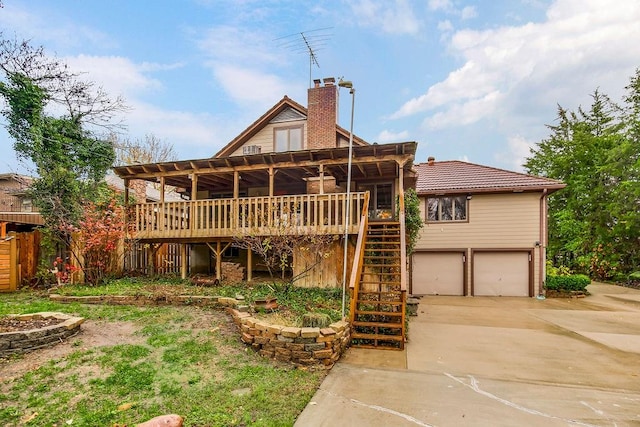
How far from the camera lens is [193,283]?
32.5ft

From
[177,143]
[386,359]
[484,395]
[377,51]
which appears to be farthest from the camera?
[177,143]

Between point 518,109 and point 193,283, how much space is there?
23.0m

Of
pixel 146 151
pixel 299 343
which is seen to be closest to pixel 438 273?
pixel 299 343

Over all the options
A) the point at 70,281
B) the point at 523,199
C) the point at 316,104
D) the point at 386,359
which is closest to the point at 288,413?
the point at 386,359

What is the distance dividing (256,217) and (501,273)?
1102cm

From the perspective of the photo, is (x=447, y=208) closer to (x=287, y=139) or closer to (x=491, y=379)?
(x=287, y=139)

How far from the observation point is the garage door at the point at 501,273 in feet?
44.9

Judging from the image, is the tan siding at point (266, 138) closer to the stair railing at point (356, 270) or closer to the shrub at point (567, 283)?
the stair railing at point (356, 270)

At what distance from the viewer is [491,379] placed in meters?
4.60

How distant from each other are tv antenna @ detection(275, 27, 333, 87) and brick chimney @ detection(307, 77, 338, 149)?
3.84 feet

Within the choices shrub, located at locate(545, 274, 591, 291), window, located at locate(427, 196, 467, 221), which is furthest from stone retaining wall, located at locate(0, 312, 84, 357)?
shrub, located at locate(545, 274, 591, 291)

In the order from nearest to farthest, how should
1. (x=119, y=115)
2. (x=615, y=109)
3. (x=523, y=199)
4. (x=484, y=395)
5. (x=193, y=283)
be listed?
(x=484, y=395)
(x=193, y=283)
(x=523, y=199)
(x=119, y=115)
(x=615, y=109)

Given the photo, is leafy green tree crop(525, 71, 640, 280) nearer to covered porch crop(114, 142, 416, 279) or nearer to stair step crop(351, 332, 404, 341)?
covered porch crop(114, 142, 416, 279)

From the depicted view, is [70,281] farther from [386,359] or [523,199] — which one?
[523,199]
